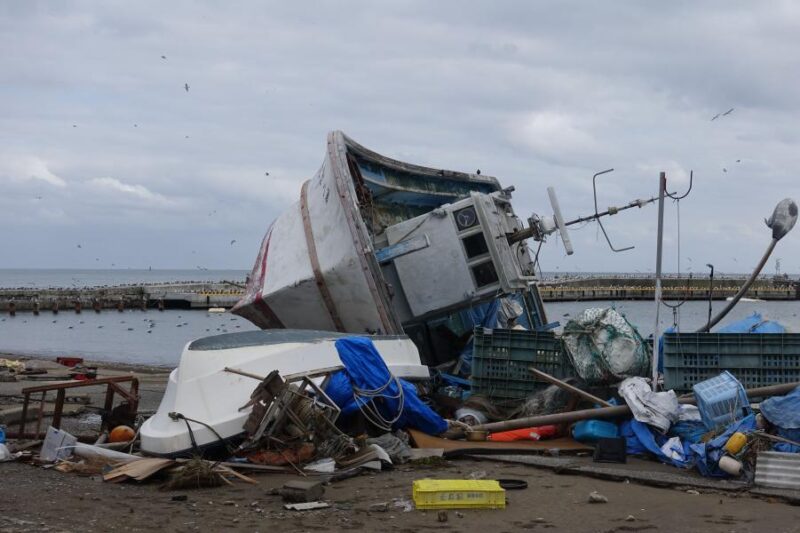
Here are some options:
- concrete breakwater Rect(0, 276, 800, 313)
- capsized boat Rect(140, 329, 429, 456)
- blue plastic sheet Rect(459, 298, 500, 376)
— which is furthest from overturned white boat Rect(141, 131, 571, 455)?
concrete breakwater Rect(0, 276, 800, 313)

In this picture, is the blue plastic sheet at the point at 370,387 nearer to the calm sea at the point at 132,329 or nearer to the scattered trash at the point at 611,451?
the scattered trash at the point at 611,451

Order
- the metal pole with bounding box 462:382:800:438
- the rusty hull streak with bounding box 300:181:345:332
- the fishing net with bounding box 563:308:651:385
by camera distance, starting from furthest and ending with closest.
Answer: the rusty hull streak with bounding box 300:181:345:332 → the fishing net with bounding box 563:308:651:385 → the metal pole with bounding box 462:382:800:438

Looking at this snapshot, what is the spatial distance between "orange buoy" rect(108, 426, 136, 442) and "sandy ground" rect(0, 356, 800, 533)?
165 cm

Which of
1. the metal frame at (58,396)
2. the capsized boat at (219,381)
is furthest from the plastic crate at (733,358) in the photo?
the metal frame at (58,396)

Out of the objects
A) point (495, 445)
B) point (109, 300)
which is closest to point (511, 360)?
point (495, 445)

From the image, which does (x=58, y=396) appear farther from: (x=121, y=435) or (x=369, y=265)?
(x=369, y=265)

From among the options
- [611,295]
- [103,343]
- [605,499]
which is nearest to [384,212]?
[605,499]

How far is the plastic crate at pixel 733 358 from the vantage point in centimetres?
1040

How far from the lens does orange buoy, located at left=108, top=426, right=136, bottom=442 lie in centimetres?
1041

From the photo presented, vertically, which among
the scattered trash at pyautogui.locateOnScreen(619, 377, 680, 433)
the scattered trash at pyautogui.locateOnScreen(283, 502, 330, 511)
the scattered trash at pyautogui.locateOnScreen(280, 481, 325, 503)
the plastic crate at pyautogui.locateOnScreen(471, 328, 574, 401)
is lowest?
the scattered trash at pyautogui.locateOnScreen(283, 502, 330, 511)

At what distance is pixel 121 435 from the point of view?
1043 centimetres

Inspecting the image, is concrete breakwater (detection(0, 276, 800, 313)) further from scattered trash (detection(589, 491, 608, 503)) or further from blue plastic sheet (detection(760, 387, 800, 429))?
scattered trash (detection(589, 491, 608, 503))

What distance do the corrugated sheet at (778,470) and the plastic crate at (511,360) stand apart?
12.6 ft

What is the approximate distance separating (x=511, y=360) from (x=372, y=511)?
514 cm
